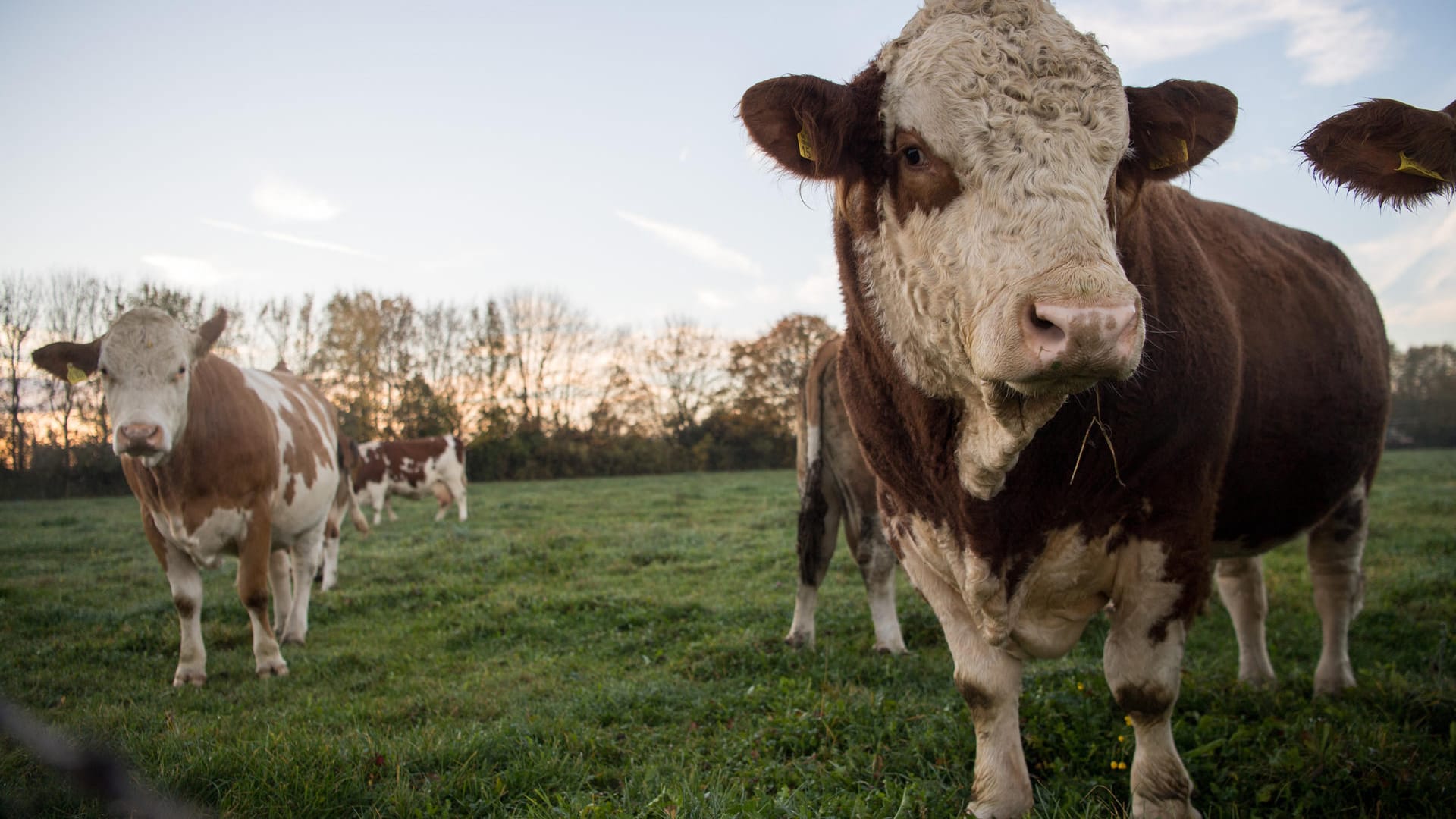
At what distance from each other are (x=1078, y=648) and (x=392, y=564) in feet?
26.6

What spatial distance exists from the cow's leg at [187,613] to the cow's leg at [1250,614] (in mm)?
6476

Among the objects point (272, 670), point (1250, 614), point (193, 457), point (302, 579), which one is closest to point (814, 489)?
point (1250, 614)

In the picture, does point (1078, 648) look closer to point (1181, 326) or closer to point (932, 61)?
point (1181, 326)

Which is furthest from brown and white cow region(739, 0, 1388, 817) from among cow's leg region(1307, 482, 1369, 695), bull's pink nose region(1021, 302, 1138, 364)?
cow's leg region(1307, 482, 1369, 695)

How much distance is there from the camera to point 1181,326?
267cm

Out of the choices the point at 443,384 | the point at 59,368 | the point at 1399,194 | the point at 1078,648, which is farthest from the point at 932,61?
the point at 443,384

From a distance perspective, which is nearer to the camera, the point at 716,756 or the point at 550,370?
the point at 716,756

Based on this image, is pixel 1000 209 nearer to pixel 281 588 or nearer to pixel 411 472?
pixel 281 588

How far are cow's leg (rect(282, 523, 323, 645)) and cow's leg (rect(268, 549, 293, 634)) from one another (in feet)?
0.21

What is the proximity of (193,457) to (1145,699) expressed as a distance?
575 cm

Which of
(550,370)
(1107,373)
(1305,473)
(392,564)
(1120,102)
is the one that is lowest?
(392,564)

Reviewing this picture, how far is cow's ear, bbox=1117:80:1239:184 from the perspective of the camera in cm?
249

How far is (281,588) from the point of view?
6.70 meters

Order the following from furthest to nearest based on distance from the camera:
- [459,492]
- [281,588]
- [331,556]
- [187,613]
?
[459,492] < [331,556] < [281,588] < [187,613]
